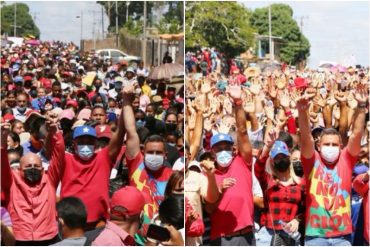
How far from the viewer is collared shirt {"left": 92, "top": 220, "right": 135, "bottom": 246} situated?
3.78 metres

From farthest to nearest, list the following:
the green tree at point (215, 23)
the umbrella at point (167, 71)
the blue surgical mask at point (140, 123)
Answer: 1. the umbrella at point (167, 71)
2. the blue surgical mask at point (140, 123)
3. the green tree at point (215, 23)

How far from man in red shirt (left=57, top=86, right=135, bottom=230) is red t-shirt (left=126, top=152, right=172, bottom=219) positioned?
162mm

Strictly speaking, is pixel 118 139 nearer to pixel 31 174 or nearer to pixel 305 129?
pixel 31 174

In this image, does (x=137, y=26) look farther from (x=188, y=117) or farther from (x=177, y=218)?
(x=177, y=218)

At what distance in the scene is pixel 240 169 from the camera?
487 cm

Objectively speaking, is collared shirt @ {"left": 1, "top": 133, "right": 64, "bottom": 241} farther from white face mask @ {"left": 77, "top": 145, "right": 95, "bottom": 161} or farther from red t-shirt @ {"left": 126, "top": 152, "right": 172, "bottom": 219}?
red t-shirt @ {"left": 126, "top": 152, "right": 172, "bottom": 219}

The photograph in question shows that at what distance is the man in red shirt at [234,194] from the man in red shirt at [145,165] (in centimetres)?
39

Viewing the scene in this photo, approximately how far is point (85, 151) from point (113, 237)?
143 cm

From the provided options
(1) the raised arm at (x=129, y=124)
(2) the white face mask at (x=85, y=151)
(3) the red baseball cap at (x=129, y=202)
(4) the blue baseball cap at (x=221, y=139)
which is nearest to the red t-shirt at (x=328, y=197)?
(4) the blue baseball cap at (x=221, y=139)

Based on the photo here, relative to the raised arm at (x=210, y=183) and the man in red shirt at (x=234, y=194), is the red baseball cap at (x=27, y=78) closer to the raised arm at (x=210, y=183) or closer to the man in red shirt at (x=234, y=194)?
the man in red shirt at (x=234, y=194)

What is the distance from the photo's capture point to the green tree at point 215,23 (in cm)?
609

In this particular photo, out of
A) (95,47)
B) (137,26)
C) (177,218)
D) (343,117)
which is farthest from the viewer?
(95,47)

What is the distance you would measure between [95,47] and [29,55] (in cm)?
370

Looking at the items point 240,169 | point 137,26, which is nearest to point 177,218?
point 240,169
